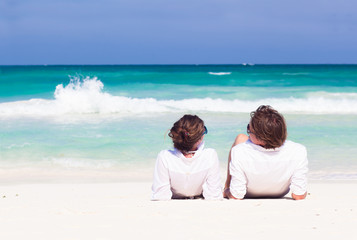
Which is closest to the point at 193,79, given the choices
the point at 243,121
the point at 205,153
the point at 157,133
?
the point at 243,121

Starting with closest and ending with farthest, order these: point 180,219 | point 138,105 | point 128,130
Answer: point 180,219 < point 128,130 < point 138,105

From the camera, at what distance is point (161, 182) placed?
3.43 meters

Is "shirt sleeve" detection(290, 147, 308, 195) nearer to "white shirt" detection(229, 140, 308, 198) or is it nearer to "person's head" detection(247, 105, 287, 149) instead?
"white shirt" detection(229, 140, 308, 198)

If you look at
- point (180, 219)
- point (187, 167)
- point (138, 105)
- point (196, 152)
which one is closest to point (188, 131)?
point (196, 152)

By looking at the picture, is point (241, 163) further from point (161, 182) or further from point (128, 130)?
point (128, 130)

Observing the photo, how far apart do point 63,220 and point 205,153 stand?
1.13 m

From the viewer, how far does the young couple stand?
124 inches

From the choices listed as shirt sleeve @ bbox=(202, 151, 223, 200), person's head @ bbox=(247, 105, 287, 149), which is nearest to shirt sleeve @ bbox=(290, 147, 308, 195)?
person's head @ bbox=(247, 105, 287, 149)

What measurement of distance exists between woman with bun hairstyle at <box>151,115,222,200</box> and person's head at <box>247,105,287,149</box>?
0.37 meters

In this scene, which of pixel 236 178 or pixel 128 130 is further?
pixel 128 130

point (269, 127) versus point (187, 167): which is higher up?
point (269, 127)

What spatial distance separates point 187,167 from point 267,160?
606 millimetres

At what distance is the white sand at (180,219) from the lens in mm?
2672

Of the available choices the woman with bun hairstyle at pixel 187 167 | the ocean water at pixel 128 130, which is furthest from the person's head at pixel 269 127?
the ocean water at pixel 128 130
